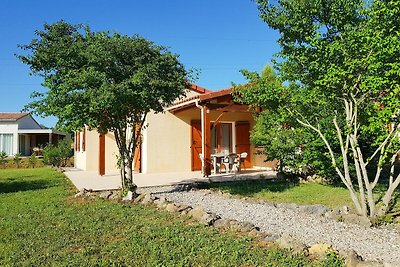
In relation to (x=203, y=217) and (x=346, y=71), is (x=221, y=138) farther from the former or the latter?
(x=346, y=71)

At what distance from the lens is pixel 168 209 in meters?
7.21

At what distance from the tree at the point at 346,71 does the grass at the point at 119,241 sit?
299 centimetres

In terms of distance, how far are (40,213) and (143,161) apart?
28.4 feet

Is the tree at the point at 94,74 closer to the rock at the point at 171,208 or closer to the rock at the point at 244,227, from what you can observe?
the rock at the point at 171,208

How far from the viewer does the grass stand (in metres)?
4.20

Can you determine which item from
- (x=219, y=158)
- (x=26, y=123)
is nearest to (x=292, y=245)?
(x=219, y=158)

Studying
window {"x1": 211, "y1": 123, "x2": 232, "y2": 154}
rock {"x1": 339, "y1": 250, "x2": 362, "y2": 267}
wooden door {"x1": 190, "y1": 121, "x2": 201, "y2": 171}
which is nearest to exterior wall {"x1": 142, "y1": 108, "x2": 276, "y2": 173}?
wooden door {"x1": 190, "y1": 121, "x2": 201, "y2": 171}

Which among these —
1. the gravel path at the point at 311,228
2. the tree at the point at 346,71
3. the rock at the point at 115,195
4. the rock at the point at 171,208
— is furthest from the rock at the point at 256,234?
the rock at the point at 115,195

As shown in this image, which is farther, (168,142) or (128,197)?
(168,142)

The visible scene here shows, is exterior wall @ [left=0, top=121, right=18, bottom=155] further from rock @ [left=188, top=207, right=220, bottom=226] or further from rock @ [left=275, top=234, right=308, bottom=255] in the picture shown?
rock @ [left=275, top=234, right=308, bottom=255]

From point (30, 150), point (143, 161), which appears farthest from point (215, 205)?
point (30, 150)

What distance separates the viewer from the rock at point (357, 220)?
603cm

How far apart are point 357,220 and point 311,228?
95 cm

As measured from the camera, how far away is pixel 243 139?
17766 millimetres
